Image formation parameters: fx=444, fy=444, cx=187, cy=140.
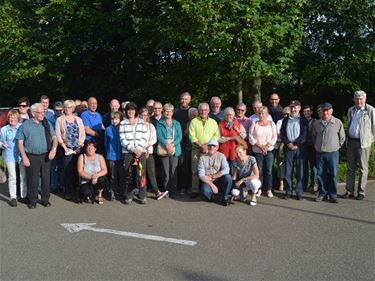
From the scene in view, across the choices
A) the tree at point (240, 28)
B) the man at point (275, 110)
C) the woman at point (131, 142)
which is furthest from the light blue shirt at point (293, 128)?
the tree at point (240, 28)

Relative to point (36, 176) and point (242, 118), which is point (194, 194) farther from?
point (36, 176)

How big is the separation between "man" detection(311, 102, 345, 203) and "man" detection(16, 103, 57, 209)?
473 centimetres

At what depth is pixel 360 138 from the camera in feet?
26.3

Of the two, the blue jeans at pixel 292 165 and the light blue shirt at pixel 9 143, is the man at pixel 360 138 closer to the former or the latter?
the blue jeans at pixel 292 165

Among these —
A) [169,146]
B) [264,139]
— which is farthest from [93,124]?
[264,139]

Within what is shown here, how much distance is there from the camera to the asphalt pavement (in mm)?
4723

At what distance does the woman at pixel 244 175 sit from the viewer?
A: 25.4ft

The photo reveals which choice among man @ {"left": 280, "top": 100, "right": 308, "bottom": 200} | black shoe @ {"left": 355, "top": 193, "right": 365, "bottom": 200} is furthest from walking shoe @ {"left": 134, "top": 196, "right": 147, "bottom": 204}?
black shoe @ {"left": 355, "top": 193, "right": 365, "bottom": 200}

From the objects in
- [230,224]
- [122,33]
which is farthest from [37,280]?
[122,33]

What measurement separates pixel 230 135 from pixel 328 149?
177cm

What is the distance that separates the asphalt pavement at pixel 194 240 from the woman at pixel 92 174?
28 cm

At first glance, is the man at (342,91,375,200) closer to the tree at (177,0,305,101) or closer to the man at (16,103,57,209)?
the tree at (177,0,305,101)

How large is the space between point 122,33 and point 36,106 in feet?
34.5

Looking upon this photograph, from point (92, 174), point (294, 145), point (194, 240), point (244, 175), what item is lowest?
point (194, 240)
